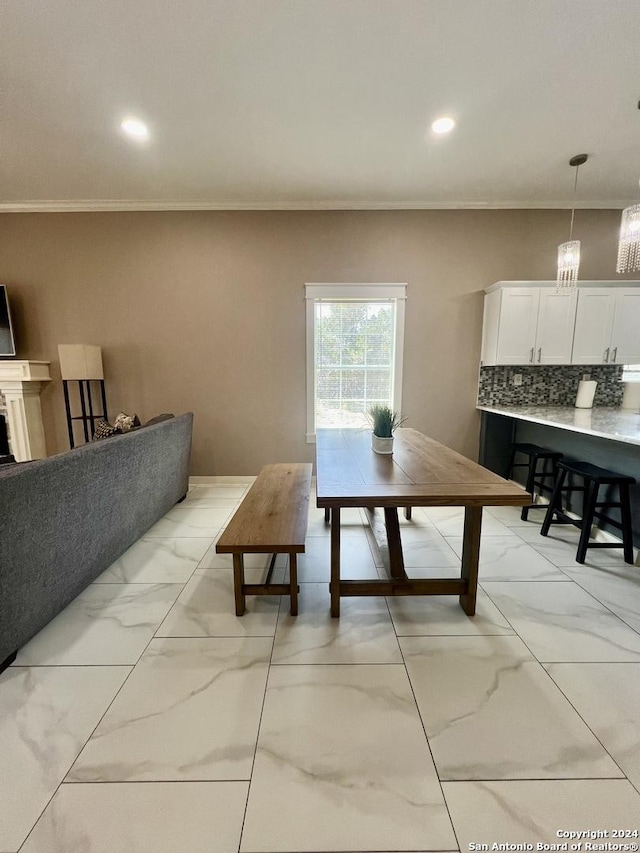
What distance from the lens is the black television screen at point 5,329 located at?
137 inches

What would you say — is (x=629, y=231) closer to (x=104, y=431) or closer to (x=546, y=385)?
(x=546, y=385)

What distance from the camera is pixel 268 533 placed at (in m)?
1.72

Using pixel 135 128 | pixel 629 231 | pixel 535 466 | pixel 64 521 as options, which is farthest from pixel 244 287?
pixel 535 466

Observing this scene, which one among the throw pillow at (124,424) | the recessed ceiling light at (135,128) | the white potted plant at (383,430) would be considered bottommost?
the throw pillow at (124,424)

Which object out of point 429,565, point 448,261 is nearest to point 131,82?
point 448,261

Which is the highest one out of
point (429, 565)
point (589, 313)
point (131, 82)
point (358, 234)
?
point (131, 82)

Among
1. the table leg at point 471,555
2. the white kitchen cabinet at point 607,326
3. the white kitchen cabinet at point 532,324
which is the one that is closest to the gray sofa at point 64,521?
the table leg at point 471,555

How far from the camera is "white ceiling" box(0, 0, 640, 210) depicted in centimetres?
164

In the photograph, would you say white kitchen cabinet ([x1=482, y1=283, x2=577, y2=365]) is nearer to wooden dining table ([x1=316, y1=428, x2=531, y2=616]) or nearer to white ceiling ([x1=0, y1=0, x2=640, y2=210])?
white ceiling ([x1=0, y1=0, x2=640, y2=210])

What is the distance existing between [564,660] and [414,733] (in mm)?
813

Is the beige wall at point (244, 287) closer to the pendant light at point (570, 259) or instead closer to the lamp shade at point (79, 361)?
the lamp shade at point (79, 361)

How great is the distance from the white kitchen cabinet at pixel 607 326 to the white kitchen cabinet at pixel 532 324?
96 mm

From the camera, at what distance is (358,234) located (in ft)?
11.6

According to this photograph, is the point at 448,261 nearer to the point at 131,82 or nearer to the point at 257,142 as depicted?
the point at 257,142
